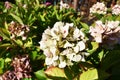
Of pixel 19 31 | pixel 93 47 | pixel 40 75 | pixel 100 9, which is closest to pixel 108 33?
pixel 93 47

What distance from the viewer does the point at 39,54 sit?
89.1 inches

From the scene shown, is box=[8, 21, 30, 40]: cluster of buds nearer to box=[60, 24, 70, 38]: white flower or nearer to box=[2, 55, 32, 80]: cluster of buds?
box=[2, 55, 32, 80]: cluster of buds

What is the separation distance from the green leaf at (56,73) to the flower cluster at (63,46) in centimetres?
4

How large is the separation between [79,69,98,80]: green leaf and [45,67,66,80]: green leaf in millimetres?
99

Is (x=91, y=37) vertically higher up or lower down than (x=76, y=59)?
higher up

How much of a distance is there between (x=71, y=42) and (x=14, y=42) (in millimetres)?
581

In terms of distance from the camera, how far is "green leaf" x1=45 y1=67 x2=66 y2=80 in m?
1.92

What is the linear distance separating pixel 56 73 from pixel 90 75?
0.18m

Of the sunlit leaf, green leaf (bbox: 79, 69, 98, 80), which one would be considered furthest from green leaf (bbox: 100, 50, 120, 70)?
green leaf (bbox: 79, 69, 98, 80)

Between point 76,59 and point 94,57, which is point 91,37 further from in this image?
point 76,59

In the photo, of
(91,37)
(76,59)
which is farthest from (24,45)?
(76,59)

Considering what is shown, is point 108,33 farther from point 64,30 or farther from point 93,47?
point 64,30

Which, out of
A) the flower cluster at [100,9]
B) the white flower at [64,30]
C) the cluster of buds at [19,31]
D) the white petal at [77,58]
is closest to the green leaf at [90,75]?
the white petal at [77,58]

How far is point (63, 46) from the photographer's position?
187cm
